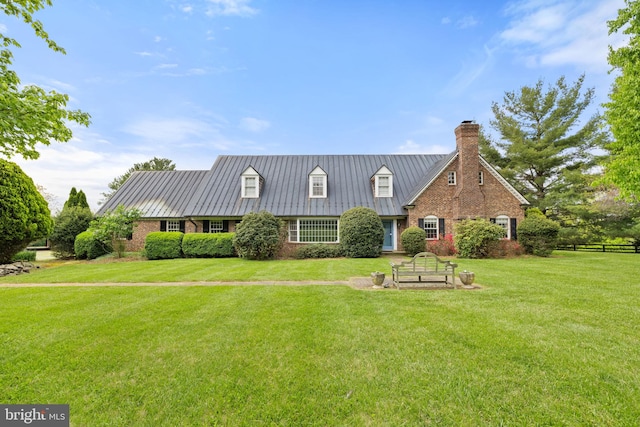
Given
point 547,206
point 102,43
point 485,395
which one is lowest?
point 485,395

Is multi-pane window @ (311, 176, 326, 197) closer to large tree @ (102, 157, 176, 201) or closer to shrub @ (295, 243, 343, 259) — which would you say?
shrub @ (295, 243, 343, 259)

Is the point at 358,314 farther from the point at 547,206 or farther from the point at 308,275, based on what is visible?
the point at 547,206

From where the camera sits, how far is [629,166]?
34.4 feet

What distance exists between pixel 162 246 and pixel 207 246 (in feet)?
8.76

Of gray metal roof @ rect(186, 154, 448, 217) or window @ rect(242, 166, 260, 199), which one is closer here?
gray metal roof @ rect(186, 154, 448, 217)

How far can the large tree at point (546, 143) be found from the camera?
2503 cm

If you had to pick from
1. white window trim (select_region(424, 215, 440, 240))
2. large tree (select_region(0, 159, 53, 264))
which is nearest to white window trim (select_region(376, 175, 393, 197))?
white window trim (select_region(424, 215, 440, 240))

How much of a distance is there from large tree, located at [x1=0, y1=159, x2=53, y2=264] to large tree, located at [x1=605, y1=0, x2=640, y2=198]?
82.5 ft

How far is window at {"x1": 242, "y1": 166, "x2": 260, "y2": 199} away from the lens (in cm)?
2106

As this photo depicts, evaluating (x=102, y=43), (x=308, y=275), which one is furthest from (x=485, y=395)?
(x=102, y=43)

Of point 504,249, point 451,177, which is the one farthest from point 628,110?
point 451,177

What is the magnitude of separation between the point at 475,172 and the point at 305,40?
13215 mm

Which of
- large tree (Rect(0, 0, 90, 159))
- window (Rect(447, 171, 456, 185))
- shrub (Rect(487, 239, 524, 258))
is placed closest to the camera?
large tree (Rect(0, 0, 90, 159))

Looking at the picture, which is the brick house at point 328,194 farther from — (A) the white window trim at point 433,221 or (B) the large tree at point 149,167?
(B) the large tree at point 149,167
